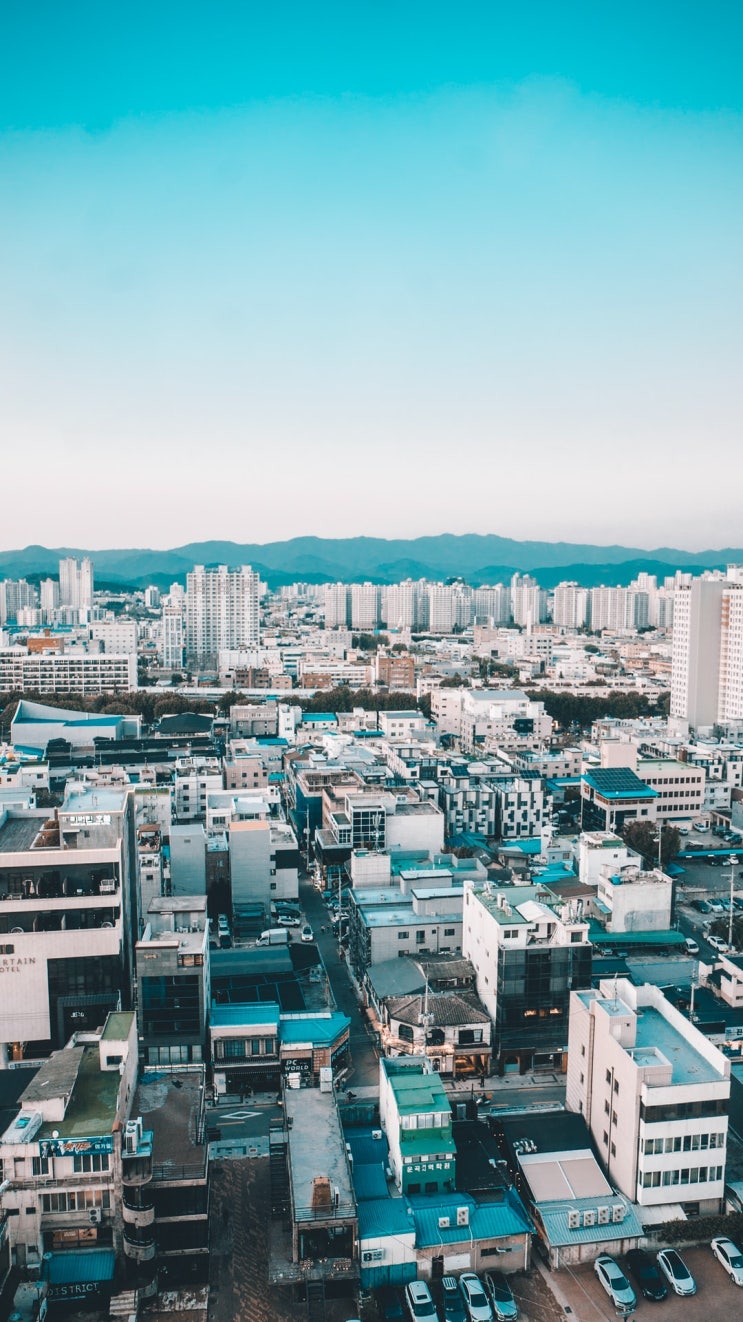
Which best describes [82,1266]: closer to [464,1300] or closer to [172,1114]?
[172,1114]

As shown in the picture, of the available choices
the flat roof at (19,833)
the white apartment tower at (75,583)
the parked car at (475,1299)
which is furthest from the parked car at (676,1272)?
the white apartment tower at (75,583)

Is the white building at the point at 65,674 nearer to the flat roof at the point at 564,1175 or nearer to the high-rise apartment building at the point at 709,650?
the high-rise apartment building at the point at 709,650

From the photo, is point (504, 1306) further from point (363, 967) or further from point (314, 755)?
point (314, 755)

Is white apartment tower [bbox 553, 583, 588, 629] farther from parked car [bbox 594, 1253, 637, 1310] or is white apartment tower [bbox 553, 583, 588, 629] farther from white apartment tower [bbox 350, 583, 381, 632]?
parked car [bbox 594, 1253, 637, 1310]

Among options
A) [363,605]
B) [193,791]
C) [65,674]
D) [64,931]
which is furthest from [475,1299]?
[363,605]

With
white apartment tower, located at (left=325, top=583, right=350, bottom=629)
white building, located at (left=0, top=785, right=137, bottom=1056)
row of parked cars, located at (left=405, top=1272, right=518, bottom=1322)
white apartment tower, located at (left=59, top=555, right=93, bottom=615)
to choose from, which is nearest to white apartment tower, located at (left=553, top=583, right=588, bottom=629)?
white apartment tower, located at (left=325, top=583, right=350, bottom=629)

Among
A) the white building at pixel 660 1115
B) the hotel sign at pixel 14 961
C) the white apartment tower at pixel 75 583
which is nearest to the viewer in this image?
the white building at pixel 660 1115

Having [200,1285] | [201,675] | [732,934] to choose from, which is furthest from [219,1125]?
[201,675]
